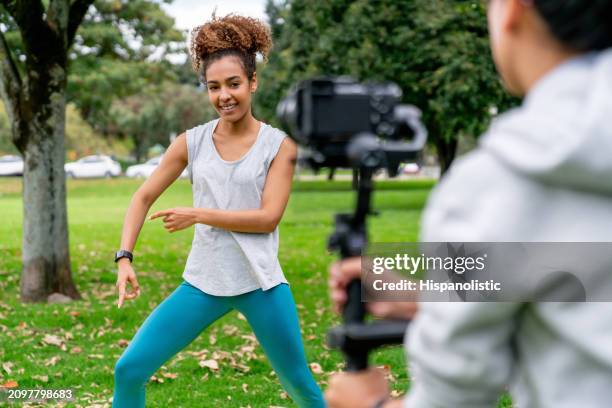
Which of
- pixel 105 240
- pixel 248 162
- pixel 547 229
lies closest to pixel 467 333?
pixel 547 229

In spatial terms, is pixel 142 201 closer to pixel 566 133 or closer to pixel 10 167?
pixel 566 133

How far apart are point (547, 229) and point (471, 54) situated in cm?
1471

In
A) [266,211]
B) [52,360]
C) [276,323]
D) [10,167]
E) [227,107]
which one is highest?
[227,107]

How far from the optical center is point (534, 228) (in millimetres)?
1086

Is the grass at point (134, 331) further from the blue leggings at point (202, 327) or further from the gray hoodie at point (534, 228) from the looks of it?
the gray hoodie at point (534, 228)

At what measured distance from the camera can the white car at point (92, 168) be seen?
137 ft

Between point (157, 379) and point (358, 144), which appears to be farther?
point (157, 379)

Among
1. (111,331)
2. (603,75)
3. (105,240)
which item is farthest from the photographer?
(105,240)

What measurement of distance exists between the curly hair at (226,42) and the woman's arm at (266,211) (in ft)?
1.49

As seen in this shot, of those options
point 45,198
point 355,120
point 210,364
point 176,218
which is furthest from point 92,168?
point 355,120

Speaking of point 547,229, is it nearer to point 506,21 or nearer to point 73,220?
point 506,21

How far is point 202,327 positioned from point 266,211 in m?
0.57

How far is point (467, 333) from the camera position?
1.12m

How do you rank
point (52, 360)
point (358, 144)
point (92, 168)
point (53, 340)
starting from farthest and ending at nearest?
point (92, 168) < point (53, 340) < point (52, 360) < point (358, 144)
